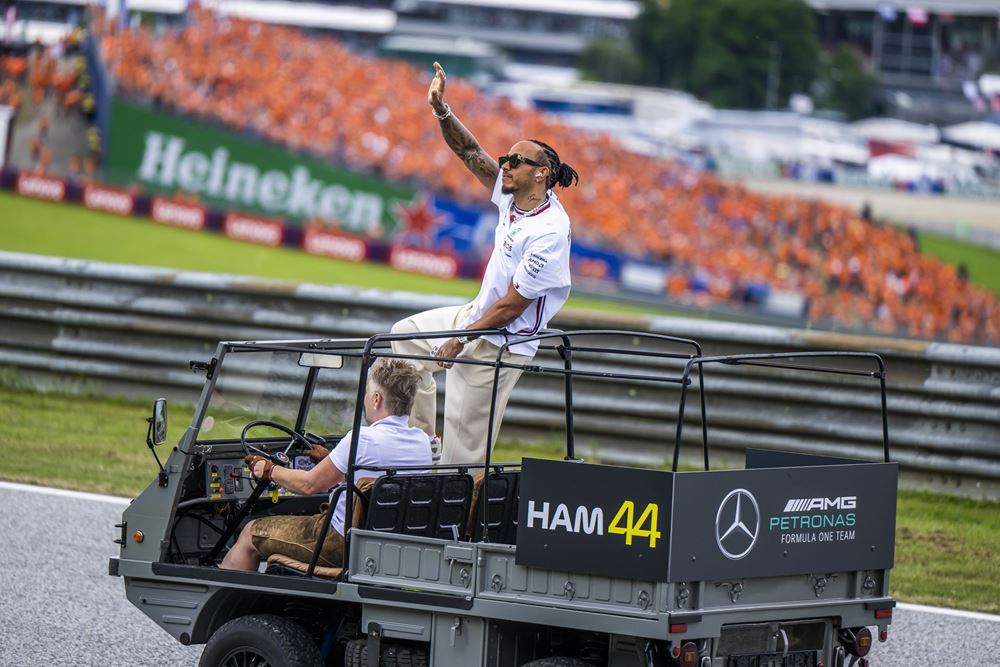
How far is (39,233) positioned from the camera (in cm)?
2448

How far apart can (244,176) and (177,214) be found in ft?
5.46

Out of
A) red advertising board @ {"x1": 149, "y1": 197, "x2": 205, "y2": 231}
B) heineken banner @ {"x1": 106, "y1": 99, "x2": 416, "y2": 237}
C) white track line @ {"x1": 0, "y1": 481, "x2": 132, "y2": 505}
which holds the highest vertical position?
heineken banner @ {"x1": 106, "y1": 99, "x2": 416, "y2": 237}

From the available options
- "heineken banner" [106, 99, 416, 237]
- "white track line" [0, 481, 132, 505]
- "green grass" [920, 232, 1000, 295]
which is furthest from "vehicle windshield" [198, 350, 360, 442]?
"green grass" [920, 232, 1000, 295]

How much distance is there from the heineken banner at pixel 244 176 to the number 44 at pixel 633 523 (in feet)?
79.2

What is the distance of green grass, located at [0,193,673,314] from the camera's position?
24.1 metres

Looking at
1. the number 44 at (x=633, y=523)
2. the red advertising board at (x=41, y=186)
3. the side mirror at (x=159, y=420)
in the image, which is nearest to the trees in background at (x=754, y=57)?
the red advertising board at (x=41, y=186)

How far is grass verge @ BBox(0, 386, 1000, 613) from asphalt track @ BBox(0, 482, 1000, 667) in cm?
58

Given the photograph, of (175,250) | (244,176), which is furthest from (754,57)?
(175,250)

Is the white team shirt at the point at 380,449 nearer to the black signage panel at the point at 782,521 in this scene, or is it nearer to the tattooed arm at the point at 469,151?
the black signage panel at the point at 782,521

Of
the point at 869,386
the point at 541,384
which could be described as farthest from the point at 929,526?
the point at 541,384

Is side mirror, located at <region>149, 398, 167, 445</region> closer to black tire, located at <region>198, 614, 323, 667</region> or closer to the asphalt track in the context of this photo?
black tire, located at <region>198, 614, 323, 667</region>

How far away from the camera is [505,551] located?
187 inches

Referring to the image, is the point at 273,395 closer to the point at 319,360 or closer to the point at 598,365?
the point at 319,360

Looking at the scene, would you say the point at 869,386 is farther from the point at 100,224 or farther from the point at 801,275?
the point at 801,275
